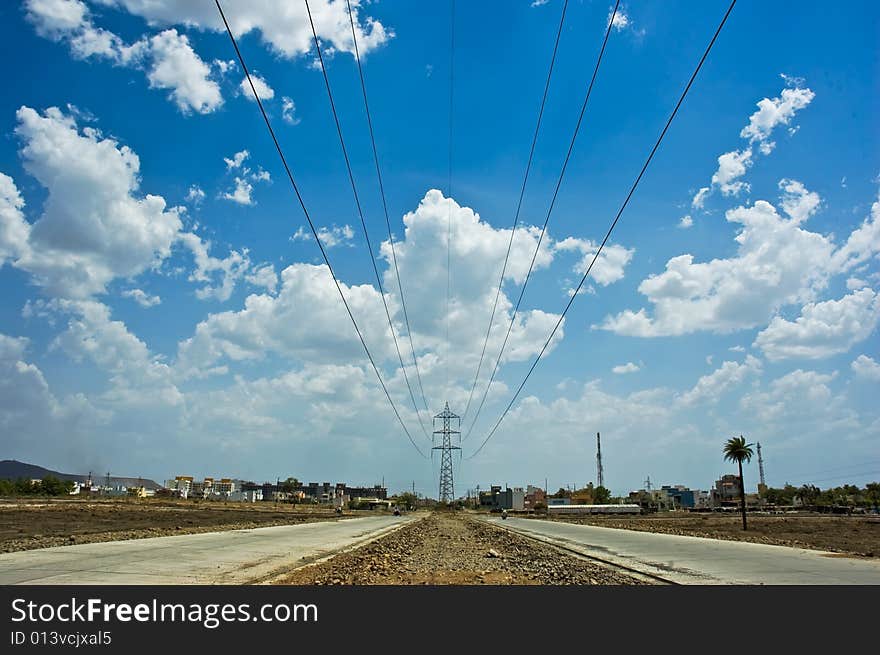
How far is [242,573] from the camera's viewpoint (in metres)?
21.4

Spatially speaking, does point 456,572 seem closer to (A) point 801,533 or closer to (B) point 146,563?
(B) point 146,563

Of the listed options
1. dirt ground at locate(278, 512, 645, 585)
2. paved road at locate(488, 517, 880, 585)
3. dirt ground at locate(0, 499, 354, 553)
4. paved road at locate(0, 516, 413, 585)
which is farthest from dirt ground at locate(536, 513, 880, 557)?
dirt ground at locate(0, 499, 354, 553)

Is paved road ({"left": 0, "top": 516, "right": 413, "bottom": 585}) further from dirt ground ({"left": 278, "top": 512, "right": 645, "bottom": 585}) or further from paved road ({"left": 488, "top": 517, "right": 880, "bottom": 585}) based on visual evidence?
paved road ({"left": 488, "top": 517, "right": 880, "bottom": 585})

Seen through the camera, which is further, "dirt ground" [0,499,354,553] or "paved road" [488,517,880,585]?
"dirt ground" [0,499,354,553]

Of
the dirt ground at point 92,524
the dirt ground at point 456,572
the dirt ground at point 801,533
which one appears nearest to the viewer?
the dirt ground at point 456,572

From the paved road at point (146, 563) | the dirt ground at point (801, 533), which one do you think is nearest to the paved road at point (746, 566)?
the dirt ground at point (801, 533)

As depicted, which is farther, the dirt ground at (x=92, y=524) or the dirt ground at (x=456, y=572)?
the dirt ground at (x=92, y=524)

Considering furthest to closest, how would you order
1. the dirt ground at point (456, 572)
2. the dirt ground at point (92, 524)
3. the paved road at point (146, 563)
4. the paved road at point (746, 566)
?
the dirt ground at point (92, 524) < the paved road at point (746, 566) < the dirt ground at point (456, 572) < the paved road at point (146, 563)

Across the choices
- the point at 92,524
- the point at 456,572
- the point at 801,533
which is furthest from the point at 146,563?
the point at 801,533

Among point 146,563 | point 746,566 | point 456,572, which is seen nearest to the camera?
point 146,563

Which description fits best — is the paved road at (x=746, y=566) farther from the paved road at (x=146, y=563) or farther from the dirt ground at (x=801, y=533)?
the paved road at (x=146, y=563)

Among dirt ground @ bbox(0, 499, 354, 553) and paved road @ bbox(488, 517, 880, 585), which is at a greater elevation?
paved road @ bbox(488, 517, 880, 585)
